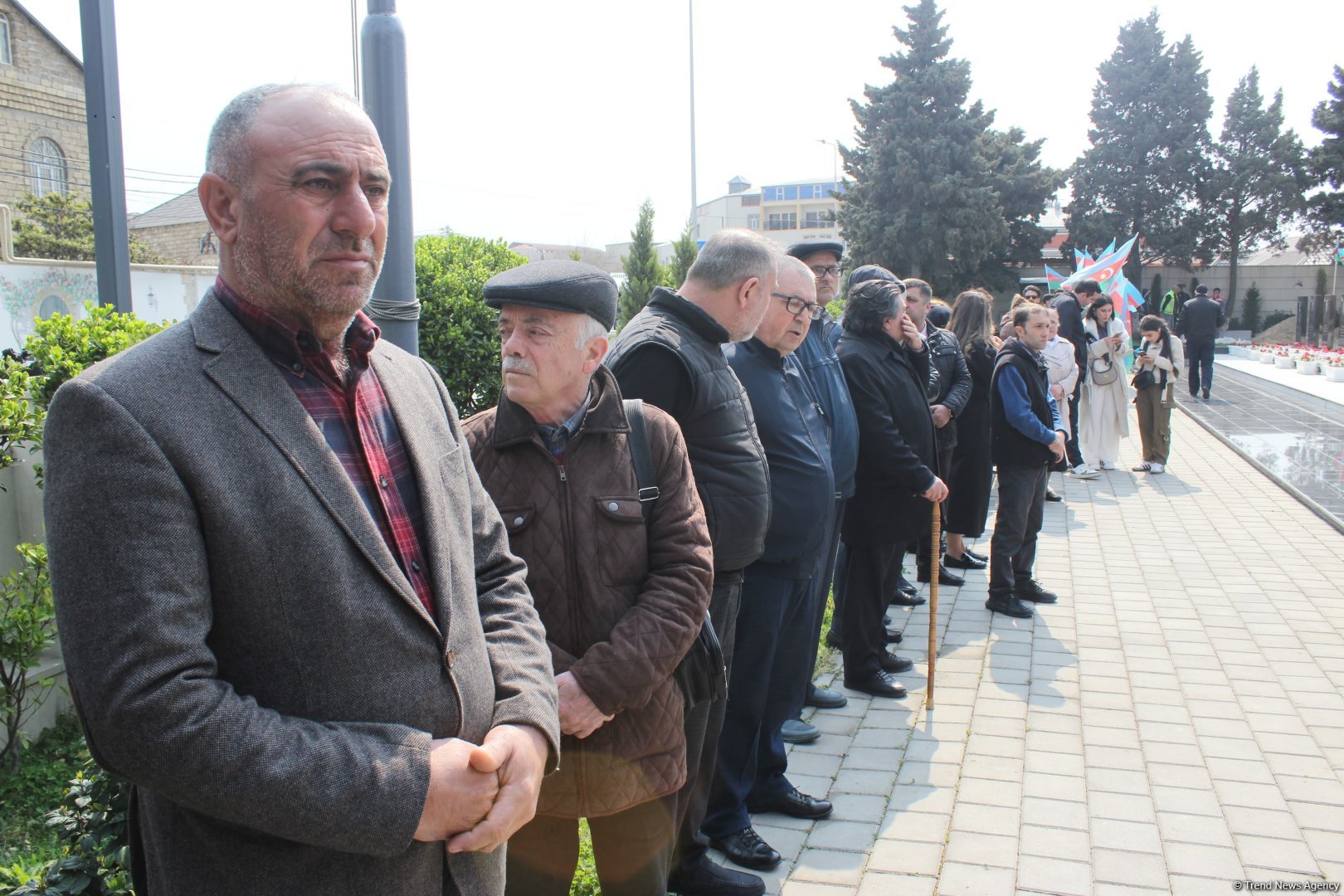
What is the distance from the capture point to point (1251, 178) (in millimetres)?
48625

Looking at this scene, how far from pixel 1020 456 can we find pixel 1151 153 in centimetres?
5093

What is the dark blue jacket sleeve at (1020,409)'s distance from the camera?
6.41 metres

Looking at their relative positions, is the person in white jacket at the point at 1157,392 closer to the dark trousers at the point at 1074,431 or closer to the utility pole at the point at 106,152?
the dark trousers at the point at 1074,431

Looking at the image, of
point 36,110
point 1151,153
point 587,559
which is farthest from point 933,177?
point 587,559

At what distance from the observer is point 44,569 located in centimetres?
355

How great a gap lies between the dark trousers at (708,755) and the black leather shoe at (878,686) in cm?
204

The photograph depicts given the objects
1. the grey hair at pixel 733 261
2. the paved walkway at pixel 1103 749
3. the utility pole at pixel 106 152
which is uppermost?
the utility pole at pixel 106 152

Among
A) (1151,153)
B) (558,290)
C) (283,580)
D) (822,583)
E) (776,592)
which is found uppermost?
(1151,153)

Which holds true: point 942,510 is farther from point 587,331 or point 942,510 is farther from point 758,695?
point 587,331

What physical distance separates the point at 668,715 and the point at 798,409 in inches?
64.1

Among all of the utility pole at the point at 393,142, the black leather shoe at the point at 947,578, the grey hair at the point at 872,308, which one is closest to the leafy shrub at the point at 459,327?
the grey hair at the point at 872,308

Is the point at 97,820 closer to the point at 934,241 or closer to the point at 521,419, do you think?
the point at 521,419

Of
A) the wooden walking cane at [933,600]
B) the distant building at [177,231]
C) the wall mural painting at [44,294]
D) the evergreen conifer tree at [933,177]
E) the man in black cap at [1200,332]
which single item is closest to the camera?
the wooden walking cane at [933,600]

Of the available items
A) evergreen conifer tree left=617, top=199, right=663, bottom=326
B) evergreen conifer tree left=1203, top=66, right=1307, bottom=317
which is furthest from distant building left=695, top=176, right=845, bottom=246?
evergreen conifer tree left=617, top=199, right=663, bottom=326
